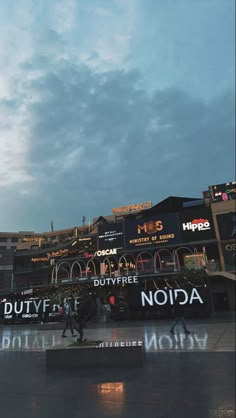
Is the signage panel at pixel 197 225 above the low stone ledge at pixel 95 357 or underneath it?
above

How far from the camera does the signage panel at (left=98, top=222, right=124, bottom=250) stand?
3442 centimetres

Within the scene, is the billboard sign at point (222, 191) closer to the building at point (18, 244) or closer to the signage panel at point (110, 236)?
the signage panel at point (110, 236)

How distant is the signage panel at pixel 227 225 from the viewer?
29.1m

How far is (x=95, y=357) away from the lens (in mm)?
6188

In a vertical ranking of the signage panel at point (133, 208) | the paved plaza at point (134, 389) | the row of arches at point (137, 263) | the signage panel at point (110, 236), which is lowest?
the paved plaza at point (134, 389)

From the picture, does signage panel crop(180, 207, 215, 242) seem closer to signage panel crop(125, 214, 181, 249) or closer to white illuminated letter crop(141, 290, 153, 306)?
signage panel crop(125, 214, 181, 249)

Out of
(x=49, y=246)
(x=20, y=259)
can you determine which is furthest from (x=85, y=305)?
(x=20, y=259)

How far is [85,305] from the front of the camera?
651 cm

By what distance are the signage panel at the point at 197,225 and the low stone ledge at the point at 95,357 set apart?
1002 inches

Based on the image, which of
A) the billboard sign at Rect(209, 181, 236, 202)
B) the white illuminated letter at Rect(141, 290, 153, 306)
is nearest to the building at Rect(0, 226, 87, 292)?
the billboard sign at Rect(209, 181, 236, 202)

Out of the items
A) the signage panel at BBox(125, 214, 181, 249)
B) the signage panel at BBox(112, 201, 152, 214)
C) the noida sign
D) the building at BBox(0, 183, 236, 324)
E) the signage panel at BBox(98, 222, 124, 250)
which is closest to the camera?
the noida sign

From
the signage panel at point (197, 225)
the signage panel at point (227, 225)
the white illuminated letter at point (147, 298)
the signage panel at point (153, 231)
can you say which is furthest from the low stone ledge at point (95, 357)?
the signage panel at point (153, 231)

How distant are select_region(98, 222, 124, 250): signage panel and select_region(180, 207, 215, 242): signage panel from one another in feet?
23.1

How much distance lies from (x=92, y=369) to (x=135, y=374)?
107 centimetres
